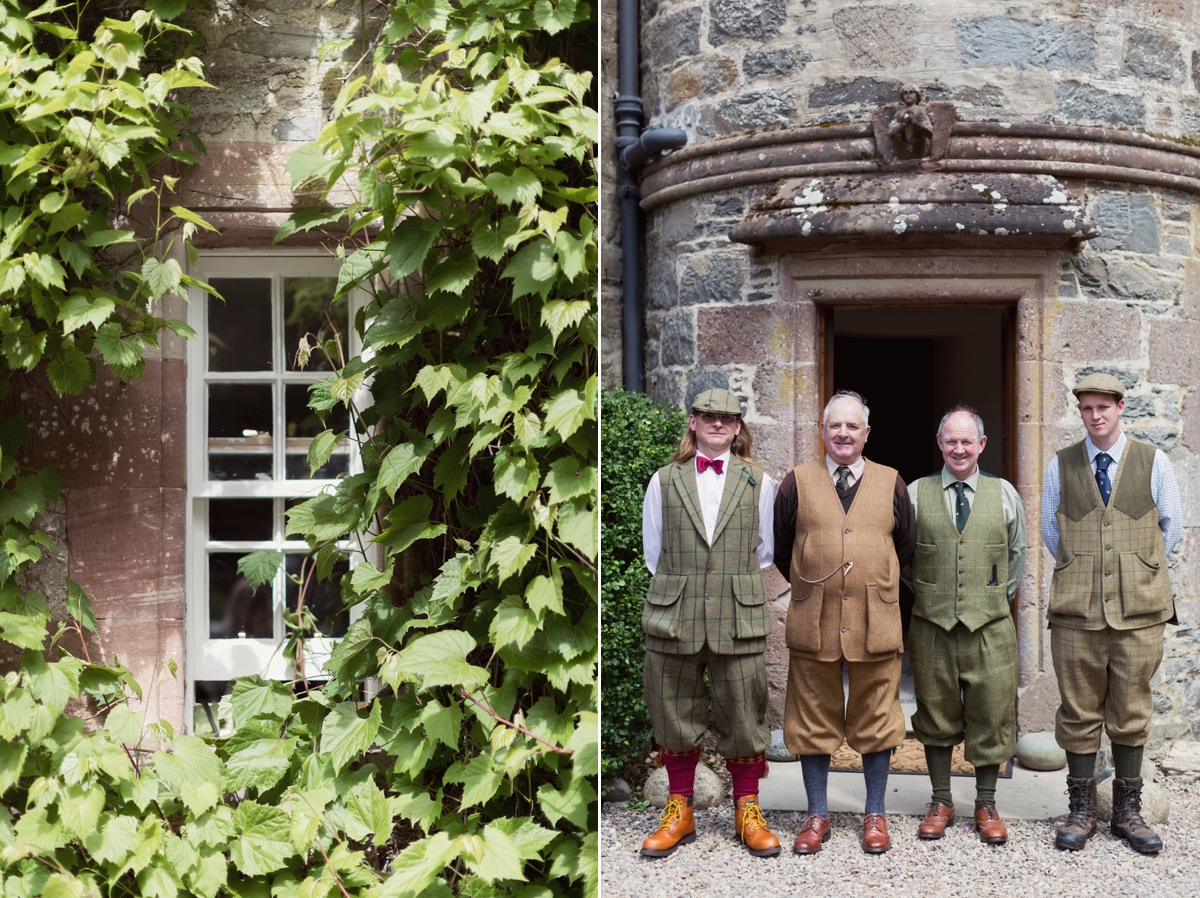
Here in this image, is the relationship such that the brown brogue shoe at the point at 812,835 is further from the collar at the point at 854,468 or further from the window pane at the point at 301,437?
the window pane at the point at 301,437

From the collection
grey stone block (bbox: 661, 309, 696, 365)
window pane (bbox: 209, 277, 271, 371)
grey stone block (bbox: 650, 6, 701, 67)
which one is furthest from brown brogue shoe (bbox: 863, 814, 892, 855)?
window pane (bbox: 209, 277, 271, 371)

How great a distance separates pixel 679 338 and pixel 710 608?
1.27 meters

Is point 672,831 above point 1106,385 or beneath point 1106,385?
beneath

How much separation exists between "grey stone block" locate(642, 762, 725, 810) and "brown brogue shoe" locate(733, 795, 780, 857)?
0.13 ft

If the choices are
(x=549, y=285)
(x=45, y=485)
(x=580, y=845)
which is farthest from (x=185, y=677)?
(x=549, y=285)

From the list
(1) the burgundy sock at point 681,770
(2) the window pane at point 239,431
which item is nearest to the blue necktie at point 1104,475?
(1) the burgundy sock at point 681,770

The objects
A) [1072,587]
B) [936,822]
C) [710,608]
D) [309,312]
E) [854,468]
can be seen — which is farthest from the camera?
[309,312]

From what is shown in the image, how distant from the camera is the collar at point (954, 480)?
1.90 metres

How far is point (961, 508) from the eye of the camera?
1977 millimetres

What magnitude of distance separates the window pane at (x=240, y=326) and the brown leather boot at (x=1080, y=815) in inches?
94.0

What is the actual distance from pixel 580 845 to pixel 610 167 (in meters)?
2.28

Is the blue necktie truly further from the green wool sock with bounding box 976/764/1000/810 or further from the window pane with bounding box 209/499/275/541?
the window pane with bounding box 209/499/275/541

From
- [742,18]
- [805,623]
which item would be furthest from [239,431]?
[742,18]

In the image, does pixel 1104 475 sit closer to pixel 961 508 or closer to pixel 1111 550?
pixel 1111 550
